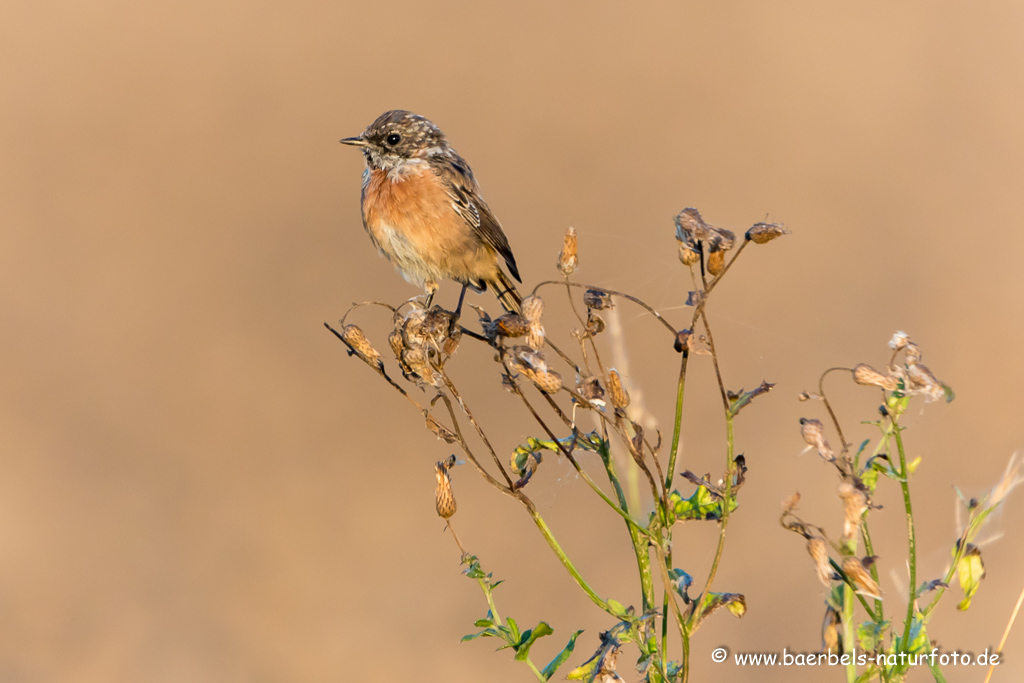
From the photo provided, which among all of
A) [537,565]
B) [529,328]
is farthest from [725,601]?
[537,565]

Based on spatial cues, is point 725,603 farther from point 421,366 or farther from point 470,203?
point 470,203

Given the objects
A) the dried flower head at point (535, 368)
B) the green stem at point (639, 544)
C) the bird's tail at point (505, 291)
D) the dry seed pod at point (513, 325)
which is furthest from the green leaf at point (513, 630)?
the bird's tail at point (505, 291)

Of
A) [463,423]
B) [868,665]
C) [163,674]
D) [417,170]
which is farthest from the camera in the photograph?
[163,674]

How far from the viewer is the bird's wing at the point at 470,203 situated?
3.25 metres

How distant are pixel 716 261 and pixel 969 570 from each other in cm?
65

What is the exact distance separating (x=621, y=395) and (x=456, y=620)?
10.9ft

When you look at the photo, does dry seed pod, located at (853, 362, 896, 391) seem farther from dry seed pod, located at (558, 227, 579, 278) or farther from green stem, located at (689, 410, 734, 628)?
dry seed pod, located at (558, 227, 579, 278)

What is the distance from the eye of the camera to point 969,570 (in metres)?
1.28

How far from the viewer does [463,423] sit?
3.88 meters

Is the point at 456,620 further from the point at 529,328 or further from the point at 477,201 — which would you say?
the point at 529,328

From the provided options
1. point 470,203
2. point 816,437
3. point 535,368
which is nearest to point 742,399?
point 816,437

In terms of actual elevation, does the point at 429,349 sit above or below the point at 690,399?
below

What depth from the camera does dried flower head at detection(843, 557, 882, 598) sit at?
44.9 inches

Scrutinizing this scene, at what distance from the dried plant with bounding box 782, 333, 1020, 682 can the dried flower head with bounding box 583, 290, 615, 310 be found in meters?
0.39
